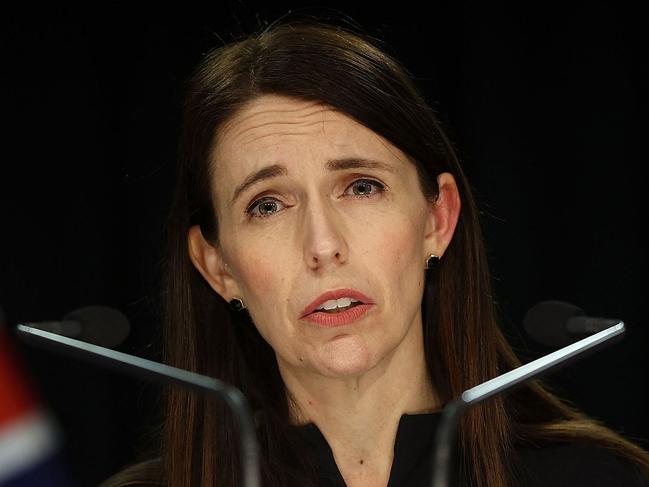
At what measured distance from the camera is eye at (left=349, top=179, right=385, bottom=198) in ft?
7.21

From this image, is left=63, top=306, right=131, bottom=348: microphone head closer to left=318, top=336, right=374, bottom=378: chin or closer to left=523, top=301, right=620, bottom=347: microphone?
left=318, top=336, right=374, bottom=378: chin

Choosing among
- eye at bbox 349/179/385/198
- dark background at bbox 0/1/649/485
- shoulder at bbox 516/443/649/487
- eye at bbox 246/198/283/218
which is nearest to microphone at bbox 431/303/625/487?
shoulder at bbox 516/443/649/487

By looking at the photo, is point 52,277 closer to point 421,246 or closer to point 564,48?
point 421,246

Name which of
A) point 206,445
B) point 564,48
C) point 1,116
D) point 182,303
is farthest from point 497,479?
point 1,116

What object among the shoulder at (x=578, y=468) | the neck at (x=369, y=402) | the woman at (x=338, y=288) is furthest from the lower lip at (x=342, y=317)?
the shoulder at (x=578, y=468)

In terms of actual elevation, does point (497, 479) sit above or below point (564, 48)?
A: below

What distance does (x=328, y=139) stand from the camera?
2.20 m

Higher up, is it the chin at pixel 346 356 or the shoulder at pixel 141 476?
the chin at pixel 346 356

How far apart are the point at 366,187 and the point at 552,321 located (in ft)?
1.25

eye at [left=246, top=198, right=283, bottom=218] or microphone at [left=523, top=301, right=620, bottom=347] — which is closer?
microphone at [left=523, top=301, right=620, bottom=347]

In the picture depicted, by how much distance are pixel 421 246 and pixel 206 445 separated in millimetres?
491

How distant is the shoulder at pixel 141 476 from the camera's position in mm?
2355

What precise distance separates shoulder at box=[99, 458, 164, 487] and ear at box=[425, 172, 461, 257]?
60 centimetres

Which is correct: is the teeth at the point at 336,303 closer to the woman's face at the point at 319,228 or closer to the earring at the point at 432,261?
the woman's face at the point at 319,228
